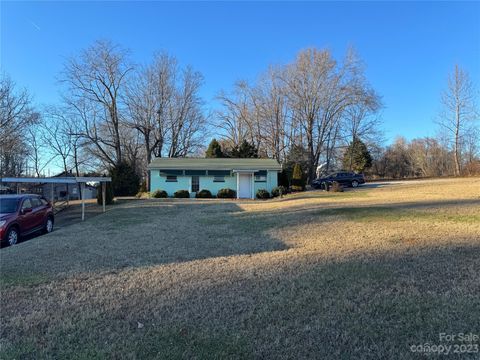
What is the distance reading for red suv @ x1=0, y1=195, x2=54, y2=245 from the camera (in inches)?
367

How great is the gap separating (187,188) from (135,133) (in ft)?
59.2

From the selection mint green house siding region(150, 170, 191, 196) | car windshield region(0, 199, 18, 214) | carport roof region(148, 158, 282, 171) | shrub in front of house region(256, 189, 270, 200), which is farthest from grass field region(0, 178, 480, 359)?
carport roof region(148, 158, 282, 171)

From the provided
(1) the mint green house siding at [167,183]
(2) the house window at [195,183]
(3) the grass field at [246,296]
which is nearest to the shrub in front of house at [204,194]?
(2) the house window at [195,183]

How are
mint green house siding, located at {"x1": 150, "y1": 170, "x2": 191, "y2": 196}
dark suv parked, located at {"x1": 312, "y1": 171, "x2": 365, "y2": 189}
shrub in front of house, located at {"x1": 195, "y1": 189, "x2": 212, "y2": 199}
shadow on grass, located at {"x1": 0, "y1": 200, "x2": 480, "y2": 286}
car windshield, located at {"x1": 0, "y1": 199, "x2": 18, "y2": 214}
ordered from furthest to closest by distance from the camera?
1. dark suv parked, located at {"x1": 312, "y1": 171, "x2": 365, "y2": 189}
2. mint green house siding, located at {"x1": 150, "y1": 170, "x2": 191, "y2": 196}
3. shrub in front of house, located at {"x1": 195, "y1": 189, "x2": 212, "y2": 199}
4. car windshield, located at {"x1": 0, "y1": 199, "x2": 18, "y2": 214}
5. shadow on grass, located at {"x1": 0, "y1": 200, "x2": 480, "y2": 286}

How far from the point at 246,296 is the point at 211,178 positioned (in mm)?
24213

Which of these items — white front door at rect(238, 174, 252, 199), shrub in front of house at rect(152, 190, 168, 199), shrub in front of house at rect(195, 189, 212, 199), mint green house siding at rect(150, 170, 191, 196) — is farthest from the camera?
mint green house siding at rect(150, 170, 191, 196)

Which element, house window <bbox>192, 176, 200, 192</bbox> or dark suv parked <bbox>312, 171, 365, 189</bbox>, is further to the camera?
dark suv parked <bbox>312, 171, 365, 189</bbox>

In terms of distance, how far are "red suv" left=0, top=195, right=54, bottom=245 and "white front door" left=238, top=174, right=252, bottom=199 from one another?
17130 millimetres

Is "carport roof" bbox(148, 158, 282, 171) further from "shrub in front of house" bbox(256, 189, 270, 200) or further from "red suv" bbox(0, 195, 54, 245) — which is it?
"red suv" bbox(0, 195, 54, 245)

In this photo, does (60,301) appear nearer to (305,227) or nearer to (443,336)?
(443,336)

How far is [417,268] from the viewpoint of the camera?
15.7 ft

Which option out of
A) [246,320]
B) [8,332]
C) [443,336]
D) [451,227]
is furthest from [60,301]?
[451,227]

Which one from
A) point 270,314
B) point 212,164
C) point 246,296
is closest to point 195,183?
point 212,164

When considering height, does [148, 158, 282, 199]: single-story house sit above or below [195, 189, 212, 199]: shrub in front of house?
above
